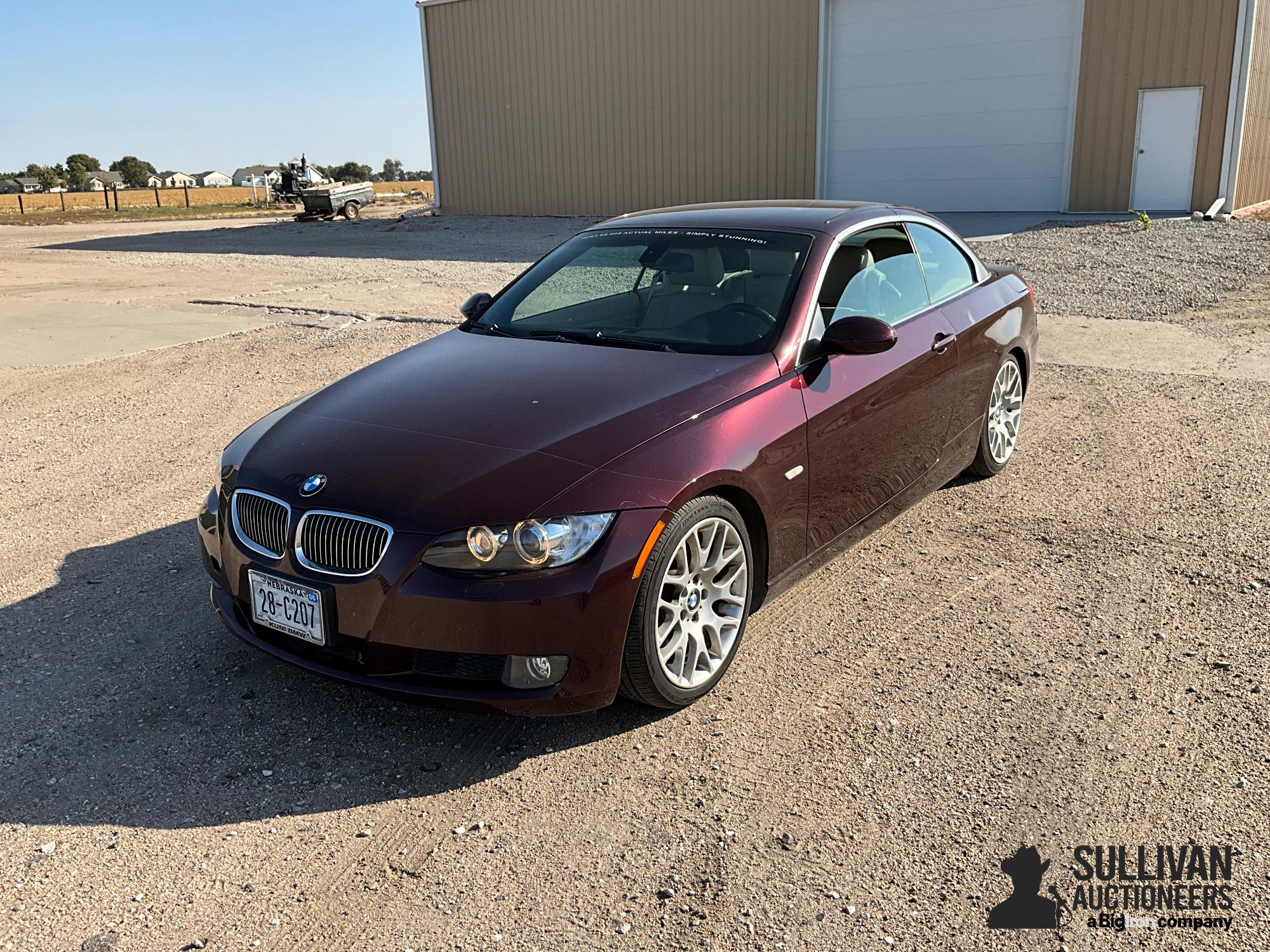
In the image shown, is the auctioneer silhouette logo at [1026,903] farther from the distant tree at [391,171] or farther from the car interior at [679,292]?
the distant tree at [391,171]

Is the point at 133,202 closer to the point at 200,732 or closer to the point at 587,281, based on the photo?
the point at 587,281

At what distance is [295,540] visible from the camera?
3189mm

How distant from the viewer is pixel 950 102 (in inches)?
797

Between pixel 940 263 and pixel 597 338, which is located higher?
pixel 940 263

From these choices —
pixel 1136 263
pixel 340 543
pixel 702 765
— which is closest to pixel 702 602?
pixel 702 765

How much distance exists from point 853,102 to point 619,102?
6.01 metres

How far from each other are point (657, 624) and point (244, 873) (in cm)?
136

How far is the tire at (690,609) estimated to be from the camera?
10.3ft

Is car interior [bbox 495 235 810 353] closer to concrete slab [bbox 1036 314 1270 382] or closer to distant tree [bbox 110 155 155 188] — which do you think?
concrete slab [bbox 1036 314 1270 382]

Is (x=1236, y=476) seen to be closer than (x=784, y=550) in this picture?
No

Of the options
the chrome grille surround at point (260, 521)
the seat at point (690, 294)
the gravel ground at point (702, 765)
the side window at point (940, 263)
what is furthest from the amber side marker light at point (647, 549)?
the side window at point (940, 263)

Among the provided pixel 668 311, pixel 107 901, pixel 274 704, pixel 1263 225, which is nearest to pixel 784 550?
pixel 668 311

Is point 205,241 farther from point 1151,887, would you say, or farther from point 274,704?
point 1151,887

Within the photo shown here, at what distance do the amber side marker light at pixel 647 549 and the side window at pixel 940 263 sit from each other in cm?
239
